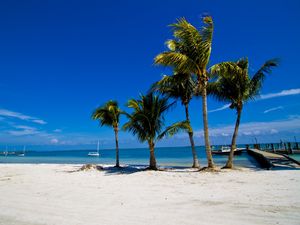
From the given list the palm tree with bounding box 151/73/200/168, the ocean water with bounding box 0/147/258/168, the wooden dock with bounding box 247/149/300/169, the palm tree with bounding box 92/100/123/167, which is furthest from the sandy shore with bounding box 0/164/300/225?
the ocean water with bounding box 0/147/258/168

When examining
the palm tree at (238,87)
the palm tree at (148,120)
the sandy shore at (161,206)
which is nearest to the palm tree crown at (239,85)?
the palm tree at (238,87)

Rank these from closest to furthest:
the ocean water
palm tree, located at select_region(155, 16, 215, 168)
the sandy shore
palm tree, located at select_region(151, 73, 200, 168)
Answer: the sandy shore, palm tree, located at select_region(155, 16, 215, 168), palm tree, located at select_region(151, 73, 200, 168), the ocean water

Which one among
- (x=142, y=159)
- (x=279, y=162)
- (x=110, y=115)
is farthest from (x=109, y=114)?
(x=142, y=159)

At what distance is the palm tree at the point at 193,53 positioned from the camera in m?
12.2

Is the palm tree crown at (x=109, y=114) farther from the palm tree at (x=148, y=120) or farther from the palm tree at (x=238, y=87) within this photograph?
the palm tree at (x=238, y=87)

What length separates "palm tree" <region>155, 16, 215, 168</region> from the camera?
12.2m

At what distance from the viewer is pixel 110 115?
19.2m

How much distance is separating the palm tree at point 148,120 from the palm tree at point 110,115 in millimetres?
4260

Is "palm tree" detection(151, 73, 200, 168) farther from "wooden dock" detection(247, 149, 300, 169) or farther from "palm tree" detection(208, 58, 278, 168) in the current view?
"wooden dock" detection(247, 149, 300, 169)

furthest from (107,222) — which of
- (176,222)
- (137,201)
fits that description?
(137,201)

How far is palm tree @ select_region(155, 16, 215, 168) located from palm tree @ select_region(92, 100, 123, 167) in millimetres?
7936

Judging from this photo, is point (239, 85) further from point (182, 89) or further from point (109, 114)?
point (109, 114)

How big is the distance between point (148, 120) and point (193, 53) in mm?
4736

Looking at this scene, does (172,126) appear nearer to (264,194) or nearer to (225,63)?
(225,63)
